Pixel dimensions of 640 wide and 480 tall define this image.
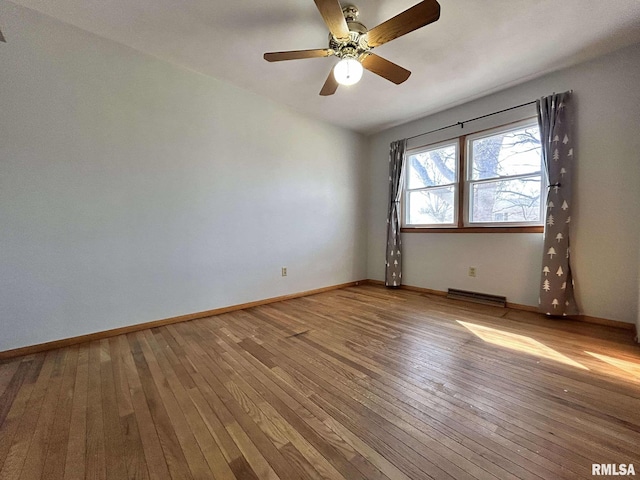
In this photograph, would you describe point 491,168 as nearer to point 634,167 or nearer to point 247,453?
point 634,167

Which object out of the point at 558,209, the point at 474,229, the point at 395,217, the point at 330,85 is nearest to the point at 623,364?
the point at 558,209

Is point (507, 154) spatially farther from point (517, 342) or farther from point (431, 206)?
point (517, 342)

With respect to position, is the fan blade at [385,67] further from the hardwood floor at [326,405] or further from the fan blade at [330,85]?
the hardwood floor at [326,405]

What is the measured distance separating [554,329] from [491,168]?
1.84 m

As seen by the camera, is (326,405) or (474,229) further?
(474,229)

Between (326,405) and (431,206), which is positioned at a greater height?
(431,206)

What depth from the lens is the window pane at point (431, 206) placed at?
11.1ft

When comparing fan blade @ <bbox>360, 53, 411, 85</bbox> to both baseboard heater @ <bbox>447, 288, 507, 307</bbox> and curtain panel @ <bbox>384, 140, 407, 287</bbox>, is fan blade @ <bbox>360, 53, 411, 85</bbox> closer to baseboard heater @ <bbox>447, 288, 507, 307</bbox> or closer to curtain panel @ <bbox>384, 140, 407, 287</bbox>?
curtain panel @ <bbox>384, 140, 407, 287</bbox>

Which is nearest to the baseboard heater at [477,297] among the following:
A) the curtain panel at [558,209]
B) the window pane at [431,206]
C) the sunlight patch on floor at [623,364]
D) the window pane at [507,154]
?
the curtain panel at [558,209]

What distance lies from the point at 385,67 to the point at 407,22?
0.44m

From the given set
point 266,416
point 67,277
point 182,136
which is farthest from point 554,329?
point 67,277

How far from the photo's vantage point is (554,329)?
7.22 feet

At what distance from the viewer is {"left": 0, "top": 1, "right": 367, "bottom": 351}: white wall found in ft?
5.88

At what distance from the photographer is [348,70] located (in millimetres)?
1831
